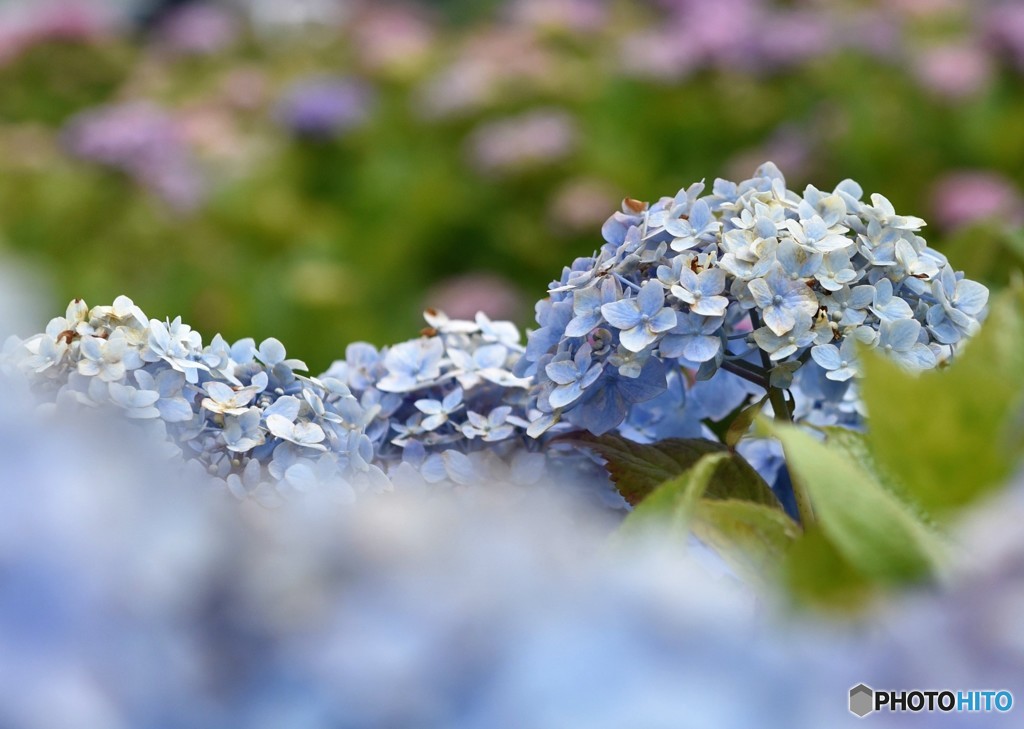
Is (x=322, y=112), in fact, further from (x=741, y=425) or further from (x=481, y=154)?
(x=741, y=425)

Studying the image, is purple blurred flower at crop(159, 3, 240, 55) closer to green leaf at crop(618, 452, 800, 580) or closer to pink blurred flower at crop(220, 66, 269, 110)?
pink blurred flower at crop(220, 66, 269, 110)

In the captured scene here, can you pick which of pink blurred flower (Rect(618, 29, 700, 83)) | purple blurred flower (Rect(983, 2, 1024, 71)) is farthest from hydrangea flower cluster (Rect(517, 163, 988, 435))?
pink blurred flower (Rect(618, 29, 700, 83))

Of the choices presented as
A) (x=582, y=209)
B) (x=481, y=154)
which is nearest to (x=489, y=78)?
(x=481, y=154)

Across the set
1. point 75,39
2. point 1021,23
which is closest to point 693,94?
point 1021,23

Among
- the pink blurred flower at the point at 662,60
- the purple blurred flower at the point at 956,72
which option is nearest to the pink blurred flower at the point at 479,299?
the pink blurred flower at the point at 662,60

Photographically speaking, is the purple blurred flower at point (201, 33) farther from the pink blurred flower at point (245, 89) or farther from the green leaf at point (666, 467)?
the green leaf at point (666, 467)

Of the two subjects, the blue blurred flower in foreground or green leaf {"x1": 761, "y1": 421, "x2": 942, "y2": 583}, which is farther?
green leaf {"x1": 761, "y1": 421, "x2": 942, "y2": 583}

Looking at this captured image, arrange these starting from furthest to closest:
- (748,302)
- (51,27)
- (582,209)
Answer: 1. (51,27)
2. (582,209)
3. (748,302)
